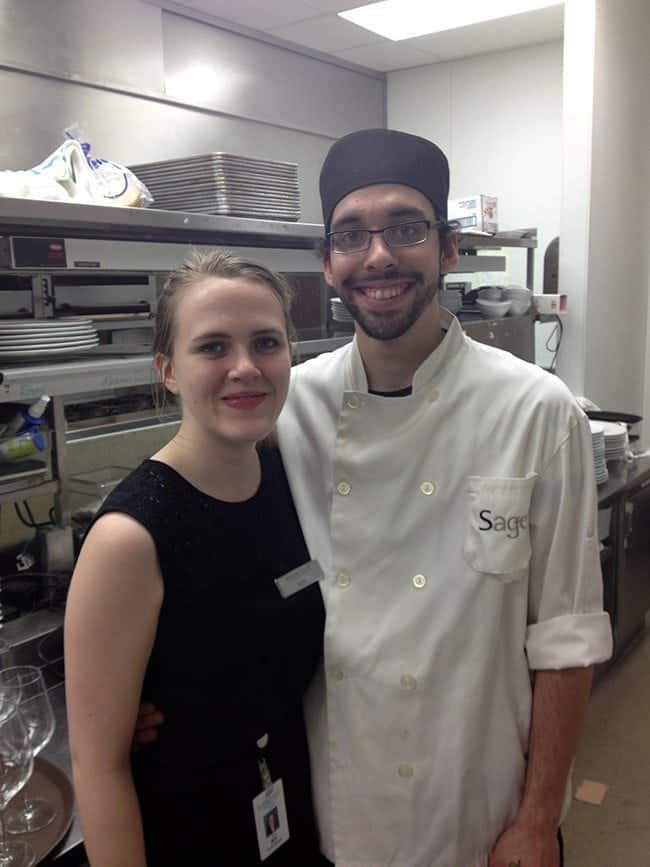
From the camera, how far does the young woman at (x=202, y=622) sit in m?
1.00

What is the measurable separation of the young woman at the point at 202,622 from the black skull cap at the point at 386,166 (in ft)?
0.79

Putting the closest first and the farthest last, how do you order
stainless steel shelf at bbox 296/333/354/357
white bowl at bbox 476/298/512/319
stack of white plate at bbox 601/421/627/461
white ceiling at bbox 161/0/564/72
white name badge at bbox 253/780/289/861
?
white name badge at bbox 253/780/289/861 → stainless steel shelf at bbox 296/333/354/357 → stack of white plate at bbox 601/421/627/461 → white ceiling at bbox 161/0/564/72 → white bowl at bbox 476/298/512/319

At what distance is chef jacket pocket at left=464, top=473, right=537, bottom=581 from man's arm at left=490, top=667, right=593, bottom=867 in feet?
0.64

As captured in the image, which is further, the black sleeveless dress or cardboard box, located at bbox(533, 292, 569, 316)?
cardboard box, located at bbox(533, 292, 569, 316)

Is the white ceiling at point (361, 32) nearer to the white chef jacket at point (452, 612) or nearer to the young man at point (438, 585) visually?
the young man at point (438, 585)

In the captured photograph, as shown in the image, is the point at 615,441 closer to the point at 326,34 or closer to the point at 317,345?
the point at 317,345

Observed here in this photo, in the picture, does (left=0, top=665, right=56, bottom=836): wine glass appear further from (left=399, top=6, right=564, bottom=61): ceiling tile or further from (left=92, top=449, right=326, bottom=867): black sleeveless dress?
(left=399, top=6, right=564, bottom=61): ceiling tile

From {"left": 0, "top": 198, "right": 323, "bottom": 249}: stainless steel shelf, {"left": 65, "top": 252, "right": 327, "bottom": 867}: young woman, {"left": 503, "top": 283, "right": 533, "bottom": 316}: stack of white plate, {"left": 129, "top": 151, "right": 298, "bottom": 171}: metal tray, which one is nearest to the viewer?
{"left": 65, "top": 252, "right": 327, "bottom": 867}: young woman

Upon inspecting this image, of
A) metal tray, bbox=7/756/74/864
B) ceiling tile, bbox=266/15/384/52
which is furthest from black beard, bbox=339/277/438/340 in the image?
ceiling tile, bbox=266/15/384/52

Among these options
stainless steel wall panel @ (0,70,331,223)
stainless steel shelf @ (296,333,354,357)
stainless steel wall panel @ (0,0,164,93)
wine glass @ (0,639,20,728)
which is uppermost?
stainless steel wall panel @ (0,0,164,93)

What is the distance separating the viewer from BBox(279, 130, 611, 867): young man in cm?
117

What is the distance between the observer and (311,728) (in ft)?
4.14

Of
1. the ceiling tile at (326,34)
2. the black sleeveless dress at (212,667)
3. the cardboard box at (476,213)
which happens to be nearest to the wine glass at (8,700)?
the black sleeveless dress at (212,667)

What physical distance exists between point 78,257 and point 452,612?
1.36 meters
